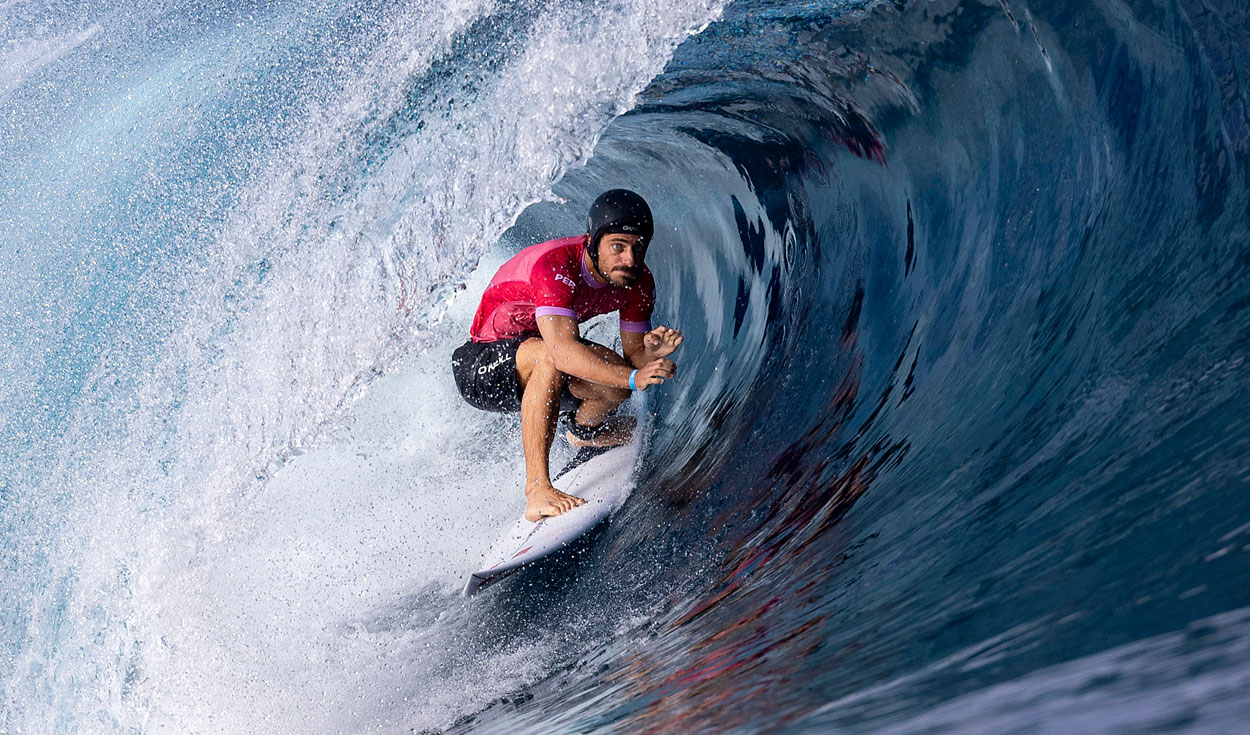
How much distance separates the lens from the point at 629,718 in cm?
200

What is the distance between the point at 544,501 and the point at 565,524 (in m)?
0.13

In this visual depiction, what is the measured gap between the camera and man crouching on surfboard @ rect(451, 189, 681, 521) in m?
2.69

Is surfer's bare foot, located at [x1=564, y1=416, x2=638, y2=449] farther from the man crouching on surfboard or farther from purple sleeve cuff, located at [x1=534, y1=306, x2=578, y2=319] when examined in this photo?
purple sleeve cuff, located at [x1=534, y1=306, x2=578, y2=319]

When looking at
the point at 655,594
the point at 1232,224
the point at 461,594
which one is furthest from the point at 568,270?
the point at 1232,224

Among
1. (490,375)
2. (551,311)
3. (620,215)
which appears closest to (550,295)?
(551,311)

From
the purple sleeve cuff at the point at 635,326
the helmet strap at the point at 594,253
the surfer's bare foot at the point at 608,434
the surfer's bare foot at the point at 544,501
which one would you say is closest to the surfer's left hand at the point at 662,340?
the helmet strap at the point at 594,253

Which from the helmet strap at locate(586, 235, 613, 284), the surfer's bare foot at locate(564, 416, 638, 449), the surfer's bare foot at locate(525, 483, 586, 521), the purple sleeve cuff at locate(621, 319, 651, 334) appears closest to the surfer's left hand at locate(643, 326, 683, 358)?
the helmet strap at locate(586, 235, 613, 284)

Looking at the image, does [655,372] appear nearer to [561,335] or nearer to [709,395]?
[561,335]

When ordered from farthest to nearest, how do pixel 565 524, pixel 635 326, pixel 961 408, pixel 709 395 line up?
pixel 709 395
pixel 635 326
pixel 565 524
pixel 961 408

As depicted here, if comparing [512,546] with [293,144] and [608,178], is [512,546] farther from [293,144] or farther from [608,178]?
[608,178]

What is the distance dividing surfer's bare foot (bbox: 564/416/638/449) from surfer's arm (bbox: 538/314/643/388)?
82 centimetres

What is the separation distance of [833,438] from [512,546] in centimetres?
115

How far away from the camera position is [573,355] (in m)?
2.74

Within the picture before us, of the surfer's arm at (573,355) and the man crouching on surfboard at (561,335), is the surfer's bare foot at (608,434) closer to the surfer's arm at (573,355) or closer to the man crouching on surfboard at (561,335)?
the man crouching on surfboard at (561,335)
